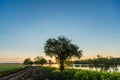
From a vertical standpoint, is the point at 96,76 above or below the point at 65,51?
below

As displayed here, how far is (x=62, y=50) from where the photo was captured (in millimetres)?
74500

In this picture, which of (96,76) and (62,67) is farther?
(62,67)

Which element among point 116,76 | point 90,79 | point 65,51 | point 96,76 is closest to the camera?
point 116,76

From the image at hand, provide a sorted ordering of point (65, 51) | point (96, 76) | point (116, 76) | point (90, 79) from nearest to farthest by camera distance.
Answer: point (116, 76) < point (96, 76) < point (90, 79) < point (65, 51)

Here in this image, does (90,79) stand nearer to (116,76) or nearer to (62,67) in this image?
(116,76)

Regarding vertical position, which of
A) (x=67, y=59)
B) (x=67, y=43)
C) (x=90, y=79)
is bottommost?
(x=90, y=79)

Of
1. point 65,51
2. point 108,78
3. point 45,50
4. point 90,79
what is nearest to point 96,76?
point 90,79

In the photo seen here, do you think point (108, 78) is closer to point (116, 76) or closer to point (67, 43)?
point (116, 76)

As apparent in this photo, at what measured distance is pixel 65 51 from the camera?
74250 mm

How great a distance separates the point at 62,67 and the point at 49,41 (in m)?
9.71

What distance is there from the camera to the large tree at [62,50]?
7450 centimetres

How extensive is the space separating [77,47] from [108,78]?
187ft

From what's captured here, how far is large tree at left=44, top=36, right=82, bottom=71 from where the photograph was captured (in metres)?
74.5

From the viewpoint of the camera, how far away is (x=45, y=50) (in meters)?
78.4
